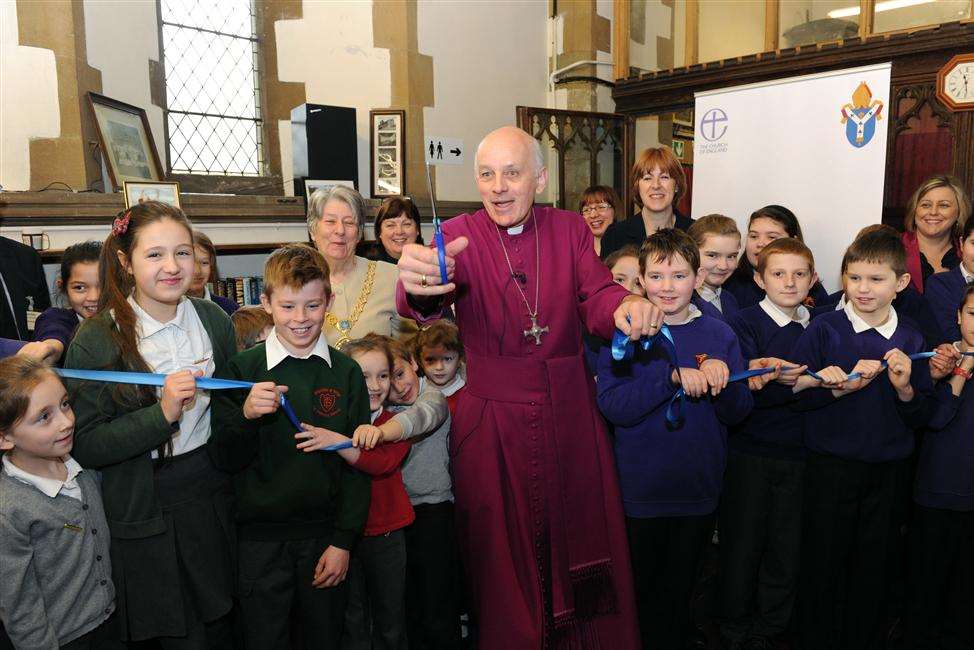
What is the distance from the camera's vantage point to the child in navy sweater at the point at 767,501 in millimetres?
2645

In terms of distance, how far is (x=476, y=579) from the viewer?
7.42ft

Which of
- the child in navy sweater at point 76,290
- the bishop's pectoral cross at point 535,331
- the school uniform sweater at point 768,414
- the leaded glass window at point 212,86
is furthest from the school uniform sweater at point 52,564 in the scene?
the leaded glass window at point 212,86

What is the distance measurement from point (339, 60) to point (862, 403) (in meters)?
5.04

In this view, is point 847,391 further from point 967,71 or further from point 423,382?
point 967,71

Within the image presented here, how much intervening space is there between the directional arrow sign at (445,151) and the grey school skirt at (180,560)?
439 centimetres

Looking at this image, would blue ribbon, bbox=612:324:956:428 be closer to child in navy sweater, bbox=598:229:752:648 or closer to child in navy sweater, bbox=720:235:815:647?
child in navy sweater, bbox=598:229:752:648

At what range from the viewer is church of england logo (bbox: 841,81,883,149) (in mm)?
4773

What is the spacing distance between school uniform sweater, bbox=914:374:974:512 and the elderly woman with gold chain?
2148 millimetres

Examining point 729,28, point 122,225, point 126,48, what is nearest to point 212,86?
point 126,48

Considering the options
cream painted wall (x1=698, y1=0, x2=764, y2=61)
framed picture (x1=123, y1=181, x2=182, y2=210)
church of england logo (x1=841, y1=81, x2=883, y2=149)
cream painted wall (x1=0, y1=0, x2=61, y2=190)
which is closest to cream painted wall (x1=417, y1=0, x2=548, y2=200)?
cream painted wall (x1=698, y1=0, x2=764, y2=61)

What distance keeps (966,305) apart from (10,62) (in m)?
4.90

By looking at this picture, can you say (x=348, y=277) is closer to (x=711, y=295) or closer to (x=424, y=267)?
(x=424, y=267)

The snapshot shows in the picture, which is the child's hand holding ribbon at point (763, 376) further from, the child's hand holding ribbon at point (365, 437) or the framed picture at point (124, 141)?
the framed picture at point (124, 141)

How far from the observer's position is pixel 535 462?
A: 2.23 meters
